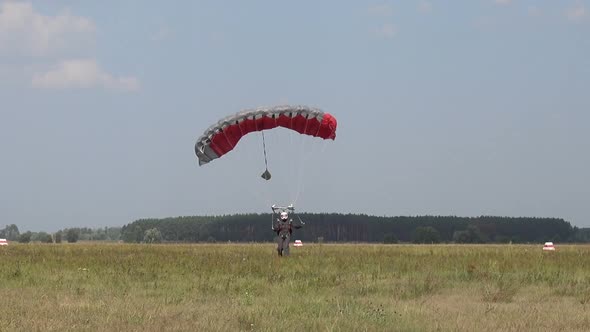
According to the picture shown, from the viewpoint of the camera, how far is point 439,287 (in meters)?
18.6

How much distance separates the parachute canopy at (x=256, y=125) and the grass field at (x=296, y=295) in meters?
3.64

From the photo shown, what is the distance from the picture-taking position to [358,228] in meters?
160

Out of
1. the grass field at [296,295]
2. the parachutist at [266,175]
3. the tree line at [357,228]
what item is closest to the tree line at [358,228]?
the tree line at [357,228]

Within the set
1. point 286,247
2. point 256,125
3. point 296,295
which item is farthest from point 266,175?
point 296,295

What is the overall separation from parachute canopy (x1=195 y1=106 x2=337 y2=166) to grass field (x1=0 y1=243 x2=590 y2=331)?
3641 mm

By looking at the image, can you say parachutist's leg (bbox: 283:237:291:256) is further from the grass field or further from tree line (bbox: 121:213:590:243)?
tree line (bbox: 121:213:590:243)

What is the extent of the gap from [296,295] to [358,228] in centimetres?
14468

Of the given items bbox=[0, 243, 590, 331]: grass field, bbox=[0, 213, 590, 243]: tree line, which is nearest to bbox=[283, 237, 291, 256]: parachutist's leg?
bbox=[0, 243, 590, 331]: grass field

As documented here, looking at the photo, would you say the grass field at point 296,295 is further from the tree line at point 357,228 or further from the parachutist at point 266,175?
the tree line at point 357,228

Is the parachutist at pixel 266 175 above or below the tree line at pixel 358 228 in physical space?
below

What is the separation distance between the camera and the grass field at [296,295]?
1238cm

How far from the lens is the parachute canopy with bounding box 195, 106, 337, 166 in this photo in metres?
26.2

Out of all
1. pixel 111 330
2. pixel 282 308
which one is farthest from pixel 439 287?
pixel 111 330

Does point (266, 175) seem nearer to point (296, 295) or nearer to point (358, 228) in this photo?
point (296, 295)
